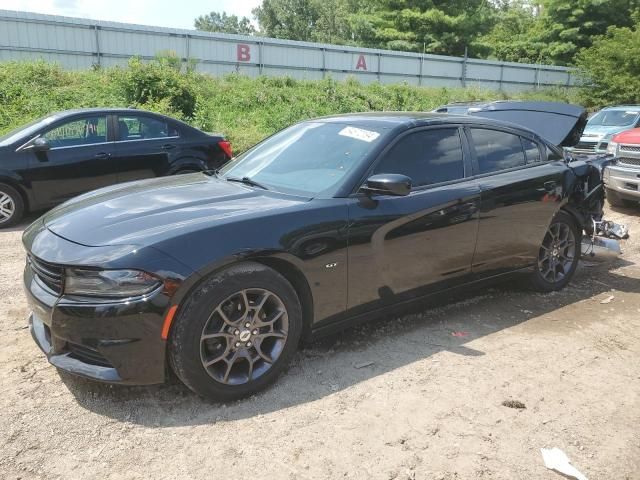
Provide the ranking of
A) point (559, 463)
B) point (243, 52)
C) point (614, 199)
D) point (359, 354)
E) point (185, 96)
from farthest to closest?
point (243, 52), point (185, 96), point (614, 199), point (359, 354), point (559, 463)

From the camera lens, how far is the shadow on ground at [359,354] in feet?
10.1

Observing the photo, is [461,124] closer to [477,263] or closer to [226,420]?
[477,263]

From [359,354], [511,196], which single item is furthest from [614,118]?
[359,354]

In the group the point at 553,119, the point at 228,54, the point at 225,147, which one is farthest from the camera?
the point at 228,54

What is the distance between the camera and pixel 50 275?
118 inches

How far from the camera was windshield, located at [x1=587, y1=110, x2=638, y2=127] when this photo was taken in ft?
43.6

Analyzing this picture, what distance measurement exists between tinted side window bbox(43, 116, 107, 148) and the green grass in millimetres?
4965

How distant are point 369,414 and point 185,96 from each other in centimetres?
1273

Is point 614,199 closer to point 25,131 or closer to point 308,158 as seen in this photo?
point 308,158

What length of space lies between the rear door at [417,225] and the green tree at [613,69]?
2589cm

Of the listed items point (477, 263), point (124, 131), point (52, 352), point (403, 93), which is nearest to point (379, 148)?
point (477, 263)

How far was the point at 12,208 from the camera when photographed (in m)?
7.09

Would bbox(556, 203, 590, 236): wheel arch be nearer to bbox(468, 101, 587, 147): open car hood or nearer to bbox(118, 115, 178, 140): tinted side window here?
bbox(468, 101, 587, 147): open car hood

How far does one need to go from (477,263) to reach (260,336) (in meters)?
1.97
